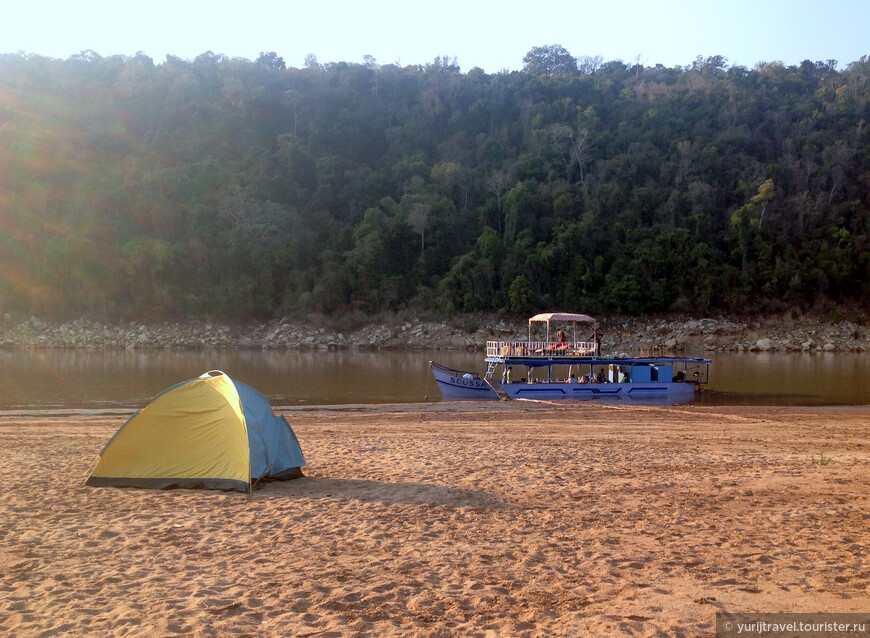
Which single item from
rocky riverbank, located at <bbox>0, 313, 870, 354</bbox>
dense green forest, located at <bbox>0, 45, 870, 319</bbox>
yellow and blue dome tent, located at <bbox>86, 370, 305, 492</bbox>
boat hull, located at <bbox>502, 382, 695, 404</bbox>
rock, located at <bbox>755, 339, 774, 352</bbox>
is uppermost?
dense green forest, located at <bbox>0, 45, 870, 319</bbox>

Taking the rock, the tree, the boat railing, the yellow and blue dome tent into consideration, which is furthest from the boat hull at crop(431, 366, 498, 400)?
the tree

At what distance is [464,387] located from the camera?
86.8 feet

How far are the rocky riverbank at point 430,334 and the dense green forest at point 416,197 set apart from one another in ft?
6.53

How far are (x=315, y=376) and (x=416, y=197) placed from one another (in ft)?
139

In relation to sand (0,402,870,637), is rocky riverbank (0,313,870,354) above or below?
above

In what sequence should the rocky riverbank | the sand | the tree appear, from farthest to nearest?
the tree
the rocky riverbank
the sand

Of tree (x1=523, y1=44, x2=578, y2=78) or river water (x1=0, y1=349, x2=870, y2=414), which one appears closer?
river water (x1=0, y1=349, x2=870, y2=414)

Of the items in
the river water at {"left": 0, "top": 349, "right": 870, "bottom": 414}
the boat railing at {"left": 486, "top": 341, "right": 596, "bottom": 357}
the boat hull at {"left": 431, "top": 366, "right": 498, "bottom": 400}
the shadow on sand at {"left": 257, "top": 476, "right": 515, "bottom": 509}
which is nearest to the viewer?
the shadow on sand at {"left": 257, "top": 476, "right": 515, "bottom": 509}

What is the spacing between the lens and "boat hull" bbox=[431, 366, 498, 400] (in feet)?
86.7

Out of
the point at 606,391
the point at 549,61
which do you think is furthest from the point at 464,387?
the point at 549,61

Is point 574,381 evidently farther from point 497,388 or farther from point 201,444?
point 201,444

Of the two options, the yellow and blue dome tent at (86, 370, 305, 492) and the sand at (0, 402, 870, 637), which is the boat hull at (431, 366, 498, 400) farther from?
the yellow and blue dome tent at (86, 370, 305, 492)

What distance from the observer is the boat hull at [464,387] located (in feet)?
86.7

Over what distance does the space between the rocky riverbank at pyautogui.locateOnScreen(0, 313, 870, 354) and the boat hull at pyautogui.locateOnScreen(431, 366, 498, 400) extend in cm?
2870
